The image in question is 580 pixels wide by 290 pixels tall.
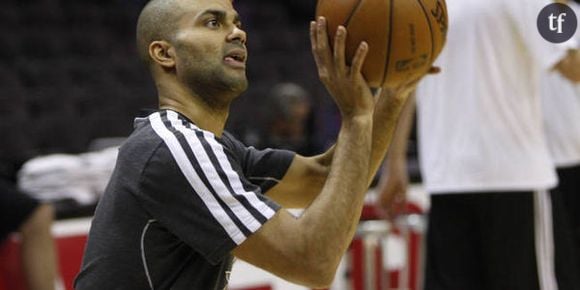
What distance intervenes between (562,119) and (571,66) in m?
1.08

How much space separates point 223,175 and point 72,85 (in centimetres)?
632

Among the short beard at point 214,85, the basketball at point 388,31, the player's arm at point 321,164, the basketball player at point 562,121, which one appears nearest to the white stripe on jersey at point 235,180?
the short beard at point 214,85

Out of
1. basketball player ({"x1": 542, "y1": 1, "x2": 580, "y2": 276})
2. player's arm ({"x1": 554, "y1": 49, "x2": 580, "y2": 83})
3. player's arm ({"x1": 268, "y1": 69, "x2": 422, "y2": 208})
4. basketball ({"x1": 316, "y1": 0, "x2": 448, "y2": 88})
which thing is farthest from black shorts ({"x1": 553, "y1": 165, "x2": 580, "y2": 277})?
basketball ({"x1": 316, "y1": 0, "x2": 448, "y2": 88})

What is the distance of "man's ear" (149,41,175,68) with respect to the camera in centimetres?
201

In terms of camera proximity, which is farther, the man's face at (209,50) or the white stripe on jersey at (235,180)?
the man's face at (209,50)

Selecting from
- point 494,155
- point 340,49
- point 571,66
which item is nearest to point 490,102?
point 494,155

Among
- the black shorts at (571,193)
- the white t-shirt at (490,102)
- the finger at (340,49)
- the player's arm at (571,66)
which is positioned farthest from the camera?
the black shorts at (571,193)

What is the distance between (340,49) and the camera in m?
1.93

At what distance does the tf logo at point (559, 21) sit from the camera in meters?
2.23

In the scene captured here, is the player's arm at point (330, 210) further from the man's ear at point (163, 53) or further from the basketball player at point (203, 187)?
the man's ear at point (163, 53)

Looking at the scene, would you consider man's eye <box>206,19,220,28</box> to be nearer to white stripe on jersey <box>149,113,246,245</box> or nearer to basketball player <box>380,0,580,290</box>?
white stripe on jersey <box>149,113,246,245</box>

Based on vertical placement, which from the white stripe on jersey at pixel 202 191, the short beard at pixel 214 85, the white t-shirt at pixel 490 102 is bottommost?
the white t-shirt at pixel 490 102

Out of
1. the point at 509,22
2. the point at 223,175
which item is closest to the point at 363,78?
the point at 223,175

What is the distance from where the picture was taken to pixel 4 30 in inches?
327
